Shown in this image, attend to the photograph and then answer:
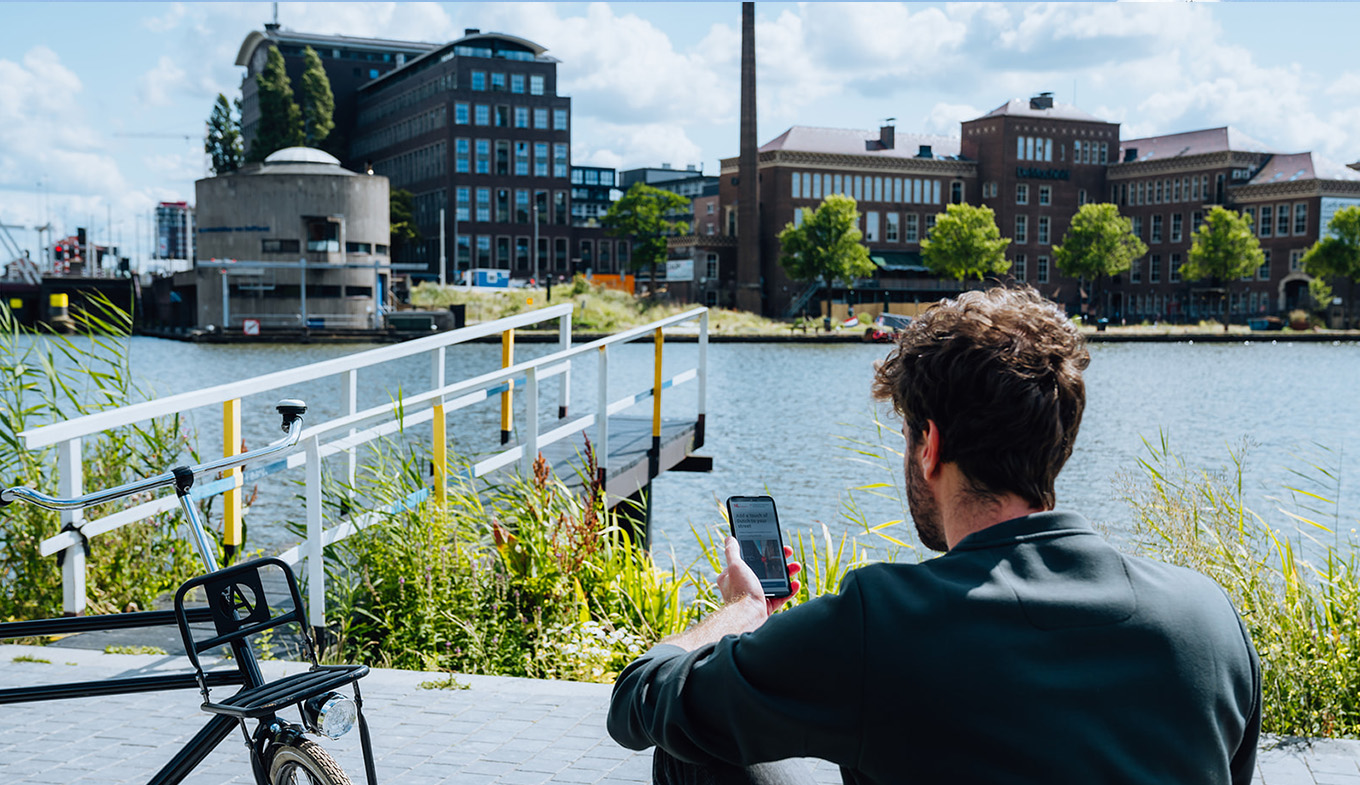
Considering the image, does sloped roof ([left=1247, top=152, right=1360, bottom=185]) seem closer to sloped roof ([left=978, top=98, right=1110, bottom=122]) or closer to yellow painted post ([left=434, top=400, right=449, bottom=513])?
sloped roof ([left=978, top=98, right=1110, bottom=122])

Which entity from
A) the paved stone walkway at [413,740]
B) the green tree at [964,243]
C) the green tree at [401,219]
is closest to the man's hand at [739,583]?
the paved stone walkway at [413,740]

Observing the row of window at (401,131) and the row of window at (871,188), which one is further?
the row of window at (401,131)

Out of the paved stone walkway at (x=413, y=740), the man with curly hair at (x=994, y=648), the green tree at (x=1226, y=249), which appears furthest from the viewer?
the green tree at (x=1226, y=249)

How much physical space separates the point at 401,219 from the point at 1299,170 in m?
64.6

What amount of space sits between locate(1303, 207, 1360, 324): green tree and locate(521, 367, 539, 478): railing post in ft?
254

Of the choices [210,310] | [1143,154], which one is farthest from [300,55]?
[1143,154]

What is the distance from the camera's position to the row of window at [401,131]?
284 feet

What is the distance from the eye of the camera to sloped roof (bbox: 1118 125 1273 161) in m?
84.4

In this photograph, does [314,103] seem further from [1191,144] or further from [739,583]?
[739,583]

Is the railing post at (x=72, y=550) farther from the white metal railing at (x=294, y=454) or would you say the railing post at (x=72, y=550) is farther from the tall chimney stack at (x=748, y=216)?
the tall chimney stack at (x=748, y=216)

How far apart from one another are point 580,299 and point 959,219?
25751mm

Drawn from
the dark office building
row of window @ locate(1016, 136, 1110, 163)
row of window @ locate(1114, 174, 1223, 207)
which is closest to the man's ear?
row of window @ locate(1016, 136, 1110, 163)

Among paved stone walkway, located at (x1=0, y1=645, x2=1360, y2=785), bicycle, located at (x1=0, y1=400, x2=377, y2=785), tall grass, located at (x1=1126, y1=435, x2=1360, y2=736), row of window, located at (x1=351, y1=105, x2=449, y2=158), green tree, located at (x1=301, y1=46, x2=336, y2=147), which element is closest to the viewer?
bicycle, located at (x1=0, y1=400, x2=377, y2=785)

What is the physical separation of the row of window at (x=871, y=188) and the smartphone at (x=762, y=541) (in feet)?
265
